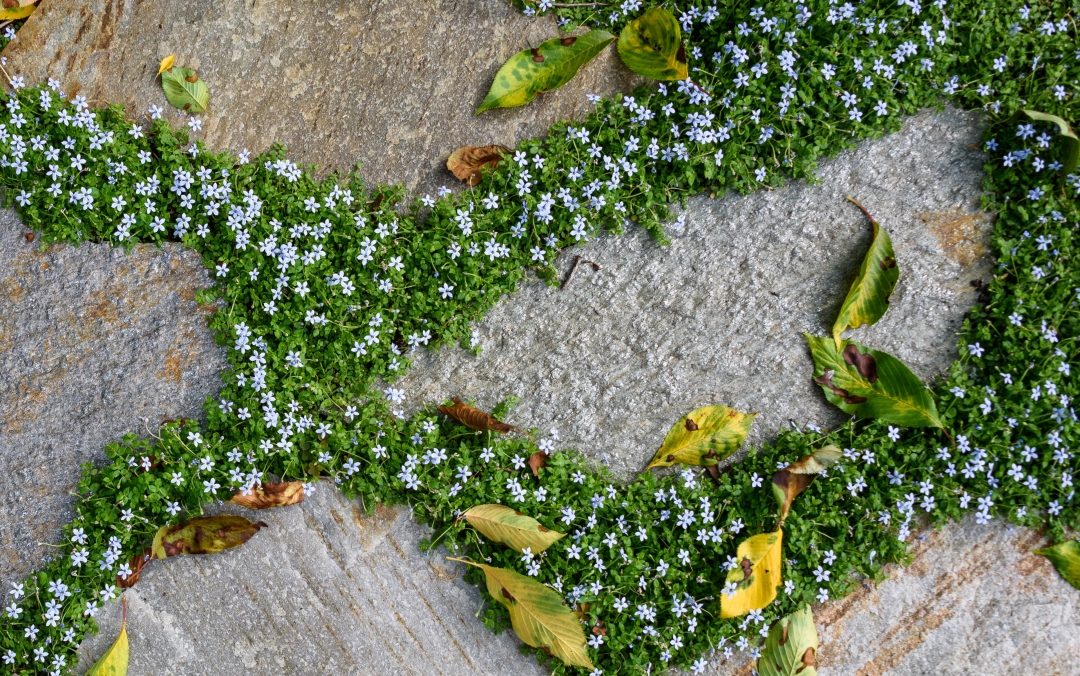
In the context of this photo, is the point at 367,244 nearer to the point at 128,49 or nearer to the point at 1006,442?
the point at 128,49

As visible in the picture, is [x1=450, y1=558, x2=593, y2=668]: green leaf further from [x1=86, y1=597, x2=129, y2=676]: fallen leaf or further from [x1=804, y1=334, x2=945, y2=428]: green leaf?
[x1=86, y1=597, x2=129, y2=676]: fallen leaf

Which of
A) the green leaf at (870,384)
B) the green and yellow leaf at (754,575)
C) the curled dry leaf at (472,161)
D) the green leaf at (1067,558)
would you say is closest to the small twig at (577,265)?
the curled dry leaf at (472,161)

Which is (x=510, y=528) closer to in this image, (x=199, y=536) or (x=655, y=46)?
(x=199, y=536)

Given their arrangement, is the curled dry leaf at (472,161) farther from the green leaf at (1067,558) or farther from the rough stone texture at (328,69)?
the green leaf at (1067,558)

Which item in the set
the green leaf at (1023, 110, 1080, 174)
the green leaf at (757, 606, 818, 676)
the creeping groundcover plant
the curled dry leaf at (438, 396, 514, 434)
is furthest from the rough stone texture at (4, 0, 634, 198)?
the green leaf at (757, 606, 818, 676)

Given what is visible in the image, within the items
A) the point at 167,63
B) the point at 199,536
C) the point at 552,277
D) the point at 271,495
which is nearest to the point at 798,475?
the point at 552,277

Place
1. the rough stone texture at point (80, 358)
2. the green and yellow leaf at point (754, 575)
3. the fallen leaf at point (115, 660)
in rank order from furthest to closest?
the rough stone texture at point (80, 358), the fallen leaf at point (115, 660), the green and yellow leaf at point (754, 575)
